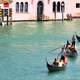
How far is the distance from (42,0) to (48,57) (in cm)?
2952

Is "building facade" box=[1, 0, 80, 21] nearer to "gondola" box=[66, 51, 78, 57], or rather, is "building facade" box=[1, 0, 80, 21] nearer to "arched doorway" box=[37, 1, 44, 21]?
"arched doorway" box=[37, 1, 44, 21]

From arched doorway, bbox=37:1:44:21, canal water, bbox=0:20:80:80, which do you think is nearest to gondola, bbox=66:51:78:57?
canal water, bbox=0:20:80:80

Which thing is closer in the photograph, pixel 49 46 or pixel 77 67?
pixel 77 67

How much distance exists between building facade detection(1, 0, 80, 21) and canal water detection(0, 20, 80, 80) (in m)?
6.95

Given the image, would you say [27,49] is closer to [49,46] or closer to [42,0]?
[49,46]

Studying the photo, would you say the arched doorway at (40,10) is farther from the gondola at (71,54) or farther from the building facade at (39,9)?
the gondola at (71,54)

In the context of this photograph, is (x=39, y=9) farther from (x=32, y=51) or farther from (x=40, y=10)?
(x=32, y=51)

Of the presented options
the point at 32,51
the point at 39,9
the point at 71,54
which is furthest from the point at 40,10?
the point at 71,54

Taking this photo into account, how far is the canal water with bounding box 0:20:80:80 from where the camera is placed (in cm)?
2627

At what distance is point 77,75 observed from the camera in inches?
1030

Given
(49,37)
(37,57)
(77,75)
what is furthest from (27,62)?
(49,37)

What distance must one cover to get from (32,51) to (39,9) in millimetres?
26108

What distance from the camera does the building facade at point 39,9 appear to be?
57844 millimetres

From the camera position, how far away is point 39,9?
195 feet
